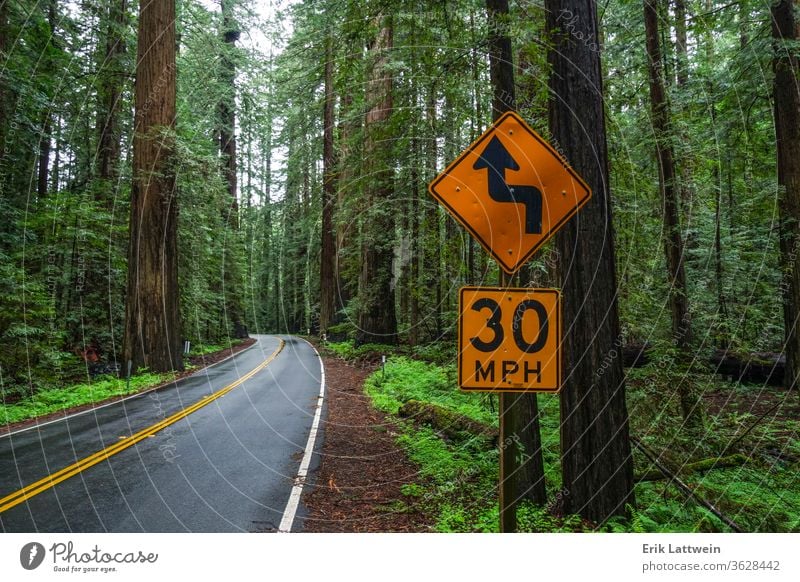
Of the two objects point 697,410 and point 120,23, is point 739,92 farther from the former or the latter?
point 120,23

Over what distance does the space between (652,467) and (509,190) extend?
430 cm

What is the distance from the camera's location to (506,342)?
10.2 ft

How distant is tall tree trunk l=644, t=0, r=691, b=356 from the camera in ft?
26.9

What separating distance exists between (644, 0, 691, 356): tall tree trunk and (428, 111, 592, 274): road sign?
223 inches

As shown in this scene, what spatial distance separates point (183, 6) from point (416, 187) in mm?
12317

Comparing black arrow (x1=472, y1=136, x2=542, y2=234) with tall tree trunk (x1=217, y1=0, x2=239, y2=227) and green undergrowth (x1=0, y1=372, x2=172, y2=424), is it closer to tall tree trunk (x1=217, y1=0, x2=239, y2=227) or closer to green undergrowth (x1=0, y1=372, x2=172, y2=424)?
green undergrowth (x1=0, y1=372, x2=172, y2=424)

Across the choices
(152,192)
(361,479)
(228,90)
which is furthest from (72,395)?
(228,90)

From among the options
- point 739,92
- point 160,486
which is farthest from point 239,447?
point 739,92

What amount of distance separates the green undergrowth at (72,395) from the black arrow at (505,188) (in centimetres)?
1154

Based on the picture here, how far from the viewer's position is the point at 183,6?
59.7ft

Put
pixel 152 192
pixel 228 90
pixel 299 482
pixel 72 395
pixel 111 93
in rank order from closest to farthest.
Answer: pixel 299 482, pixel 72 395, pixel 152 192, pixel 111 93, pixel 228 90

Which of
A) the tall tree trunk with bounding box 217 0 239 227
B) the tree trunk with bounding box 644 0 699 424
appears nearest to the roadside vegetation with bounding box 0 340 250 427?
the tall tree trunk with bounding box 217 0 239 227

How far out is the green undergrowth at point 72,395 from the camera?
34.9ft
